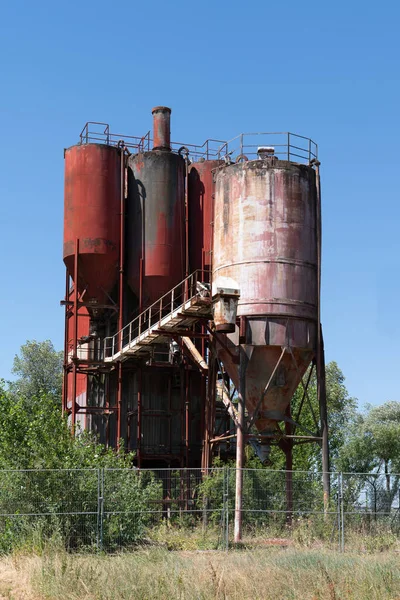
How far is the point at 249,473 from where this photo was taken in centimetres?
3178

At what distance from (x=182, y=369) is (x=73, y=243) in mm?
7262

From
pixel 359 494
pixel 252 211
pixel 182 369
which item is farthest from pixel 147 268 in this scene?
pixel 359 494

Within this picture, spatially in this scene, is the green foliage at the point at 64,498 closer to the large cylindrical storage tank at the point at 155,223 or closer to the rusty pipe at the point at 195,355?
the rusty pipe at the point at 195,355

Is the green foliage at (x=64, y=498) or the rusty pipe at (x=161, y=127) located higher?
the rusty pipe at (x=161, y=127)

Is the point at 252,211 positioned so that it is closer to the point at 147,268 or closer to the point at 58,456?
the point at 147,268

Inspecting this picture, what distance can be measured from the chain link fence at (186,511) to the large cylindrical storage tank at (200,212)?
10587mm

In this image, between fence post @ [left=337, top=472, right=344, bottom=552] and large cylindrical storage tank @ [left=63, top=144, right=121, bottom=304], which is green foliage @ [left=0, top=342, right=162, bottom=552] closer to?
fence post @ [left=337, top=472, right=344, bottom=552]

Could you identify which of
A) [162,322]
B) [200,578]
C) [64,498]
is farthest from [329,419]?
[200,578]

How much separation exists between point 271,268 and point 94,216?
1095 cm

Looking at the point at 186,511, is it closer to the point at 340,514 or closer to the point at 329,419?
the point at 340,514

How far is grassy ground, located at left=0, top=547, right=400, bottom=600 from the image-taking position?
17438mm

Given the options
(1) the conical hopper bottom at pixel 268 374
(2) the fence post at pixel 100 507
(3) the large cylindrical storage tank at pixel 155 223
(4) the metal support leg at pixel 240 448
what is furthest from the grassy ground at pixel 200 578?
(3) the large cylindrical storage tank at pixel 155 223

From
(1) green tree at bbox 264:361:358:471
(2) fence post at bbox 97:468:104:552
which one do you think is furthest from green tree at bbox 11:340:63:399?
(2) fence post at bbox 97:468:104:552

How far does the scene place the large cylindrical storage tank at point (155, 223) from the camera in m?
40.5
